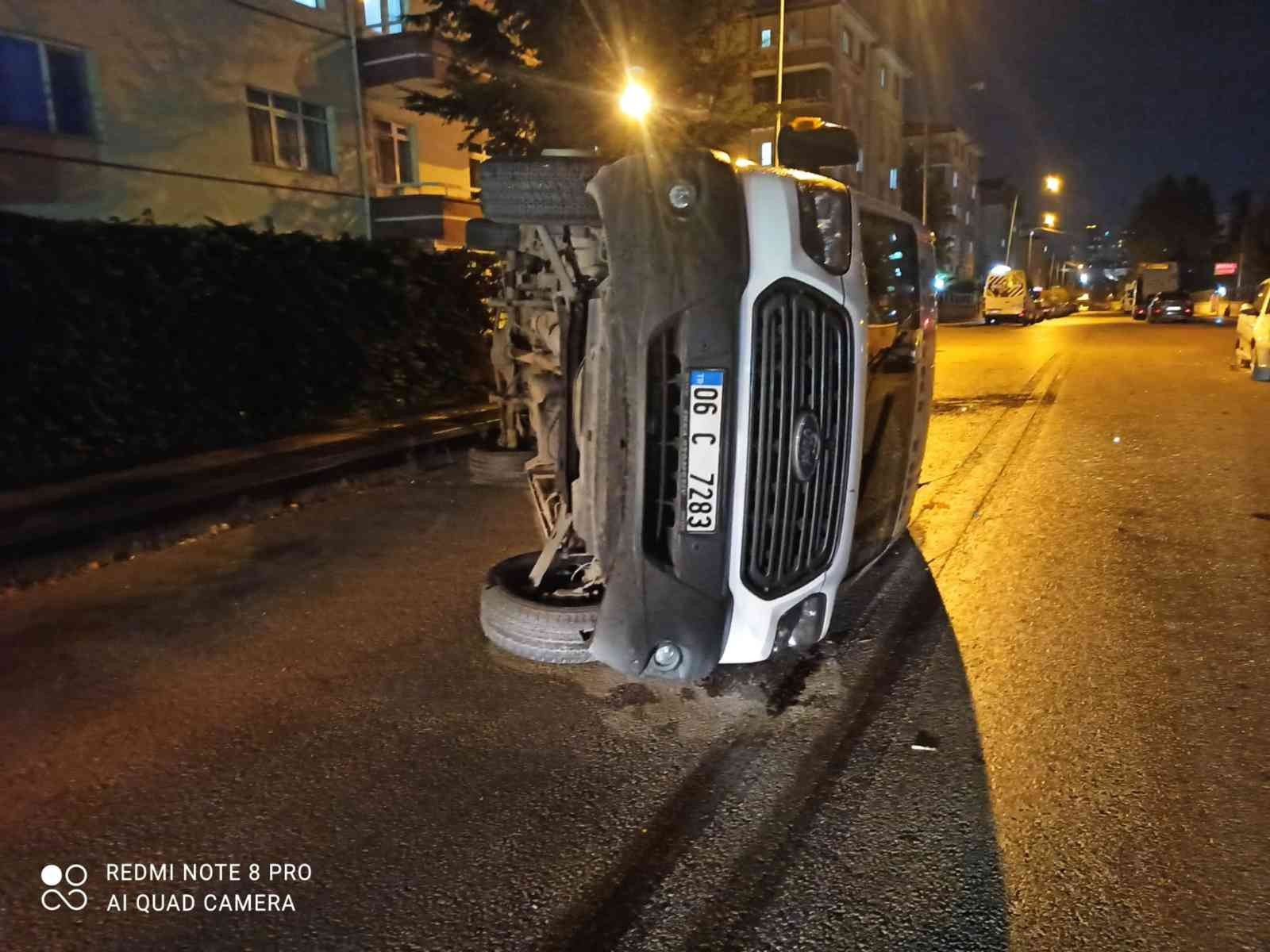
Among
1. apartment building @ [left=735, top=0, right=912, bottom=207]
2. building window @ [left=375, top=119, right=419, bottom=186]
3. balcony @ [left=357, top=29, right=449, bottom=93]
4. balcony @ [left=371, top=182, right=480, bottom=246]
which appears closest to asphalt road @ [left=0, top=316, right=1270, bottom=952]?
balcony @ [left=371, top=182, right=480, bottom=246]

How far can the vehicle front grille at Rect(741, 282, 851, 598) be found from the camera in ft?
10.6

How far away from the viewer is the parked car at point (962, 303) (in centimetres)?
4683

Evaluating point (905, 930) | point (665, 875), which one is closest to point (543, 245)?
point (665, 875)

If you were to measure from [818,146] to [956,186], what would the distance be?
78425 mm

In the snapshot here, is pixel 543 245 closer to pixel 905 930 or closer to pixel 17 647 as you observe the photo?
pixel 905 930

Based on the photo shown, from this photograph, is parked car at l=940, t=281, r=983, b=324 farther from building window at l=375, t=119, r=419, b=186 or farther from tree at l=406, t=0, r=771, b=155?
tree at l=406, t=0, r=771, b=155

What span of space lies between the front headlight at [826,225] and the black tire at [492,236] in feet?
6.08

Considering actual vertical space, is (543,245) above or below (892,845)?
above

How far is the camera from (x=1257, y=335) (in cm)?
1423

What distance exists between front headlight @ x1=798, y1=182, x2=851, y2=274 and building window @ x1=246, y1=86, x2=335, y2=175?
1617 centimetres

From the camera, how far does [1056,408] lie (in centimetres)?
1205

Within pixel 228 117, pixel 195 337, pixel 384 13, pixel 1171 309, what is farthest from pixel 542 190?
pixel 1171 309

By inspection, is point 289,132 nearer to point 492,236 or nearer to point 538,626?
point 492,236

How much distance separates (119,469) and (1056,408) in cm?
1103
